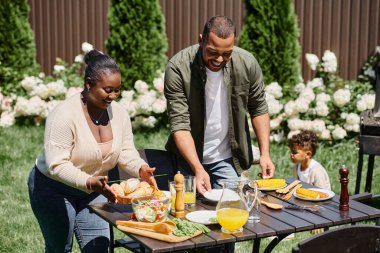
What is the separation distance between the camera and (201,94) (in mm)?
4766

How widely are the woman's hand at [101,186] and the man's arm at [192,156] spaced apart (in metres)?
0.59

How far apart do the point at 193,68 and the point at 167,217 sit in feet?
3.97

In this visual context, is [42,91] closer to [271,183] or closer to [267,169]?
[267,169]

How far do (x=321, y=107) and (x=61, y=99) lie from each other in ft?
11.0

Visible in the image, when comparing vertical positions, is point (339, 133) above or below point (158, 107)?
below

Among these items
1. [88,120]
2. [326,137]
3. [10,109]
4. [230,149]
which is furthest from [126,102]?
[88,120]

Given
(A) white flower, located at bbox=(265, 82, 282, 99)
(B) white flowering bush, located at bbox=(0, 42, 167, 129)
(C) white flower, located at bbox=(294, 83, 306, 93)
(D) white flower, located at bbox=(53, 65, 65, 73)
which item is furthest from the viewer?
(D) white flower, located at bbox=(53, 65, 65, 73)

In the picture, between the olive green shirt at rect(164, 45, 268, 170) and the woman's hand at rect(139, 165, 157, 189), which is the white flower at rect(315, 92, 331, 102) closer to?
the olive green shirt at rect(164, 45, 268, 170)

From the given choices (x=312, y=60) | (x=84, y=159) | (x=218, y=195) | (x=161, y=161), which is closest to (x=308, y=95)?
(x=312, y=60)

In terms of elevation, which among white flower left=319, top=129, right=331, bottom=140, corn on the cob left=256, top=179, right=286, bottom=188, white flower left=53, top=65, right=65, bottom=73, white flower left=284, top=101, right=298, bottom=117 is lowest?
white flower left=319, top=129, right=331, bottom=140

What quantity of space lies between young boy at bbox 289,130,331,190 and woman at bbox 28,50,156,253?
2.16 meters

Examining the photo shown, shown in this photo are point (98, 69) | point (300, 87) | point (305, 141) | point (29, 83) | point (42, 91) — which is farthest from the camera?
point (29, 83)

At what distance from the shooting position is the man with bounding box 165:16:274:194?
469 centimetres

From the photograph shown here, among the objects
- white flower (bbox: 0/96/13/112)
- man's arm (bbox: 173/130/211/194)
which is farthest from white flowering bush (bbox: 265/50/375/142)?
man's arm (bbox: 173/130/211/194)
